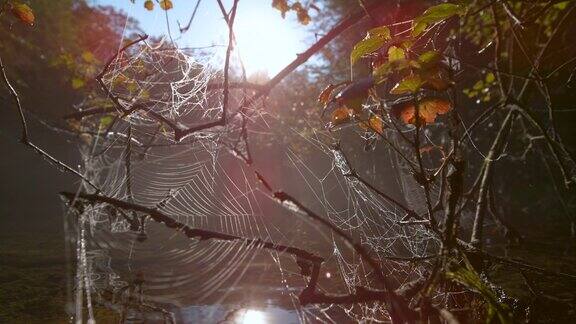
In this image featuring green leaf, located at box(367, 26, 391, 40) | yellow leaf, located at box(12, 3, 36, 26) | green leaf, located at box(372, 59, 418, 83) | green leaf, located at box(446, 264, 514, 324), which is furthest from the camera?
yellow leaf, located at box(12, 3, 36, 26)

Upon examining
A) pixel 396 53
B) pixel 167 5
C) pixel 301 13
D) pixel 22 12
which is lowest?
pixel 396 53

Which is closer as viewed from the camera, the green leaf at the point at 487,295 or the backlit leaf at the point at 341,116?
the green leaf at the point at 487,295

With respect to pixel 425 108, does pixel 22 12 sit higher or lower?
higher

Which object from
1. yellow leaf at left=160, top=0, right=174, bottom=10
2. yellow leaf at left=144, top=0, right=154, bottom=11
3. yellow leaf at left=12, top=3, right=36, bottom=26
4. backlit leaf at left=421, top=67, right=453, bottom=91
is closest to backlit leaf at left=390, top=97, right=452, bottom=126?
backlit leaf at left=421, top=67, right=453, bottom=91

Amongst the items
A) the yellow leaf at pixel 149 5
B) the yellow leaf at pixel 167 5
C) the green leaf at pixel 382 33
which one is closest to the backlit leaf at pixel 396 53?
the green leaf at pixel 382 33

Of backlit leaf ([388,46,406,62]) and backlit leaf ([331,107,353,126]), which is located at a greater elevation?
backlit leaf ([388,46,406,62])

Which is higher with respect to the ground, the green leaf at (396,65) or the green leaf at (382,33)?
the green leaf at (382,33)

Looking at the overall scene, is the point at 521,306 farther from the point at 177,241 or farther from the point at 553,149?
the point at 177,241

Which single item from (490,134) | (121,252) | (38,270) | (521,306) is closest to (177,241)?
(121,252)

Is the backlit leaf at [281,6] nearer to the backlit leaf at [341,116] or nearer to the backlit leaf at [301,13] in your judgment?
the backlit leaf at [301,13]

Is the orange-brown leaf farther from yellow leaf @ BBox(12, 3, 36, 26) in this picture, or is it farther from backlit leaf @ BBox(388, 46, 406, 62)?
yellow leaf @ BBox(12, 3, 36, 26)

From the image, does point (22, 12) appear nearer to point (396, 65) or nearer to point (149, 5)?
point (149, 5)

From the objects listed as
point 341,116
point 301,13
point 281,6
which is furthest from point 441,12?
point 301,13
